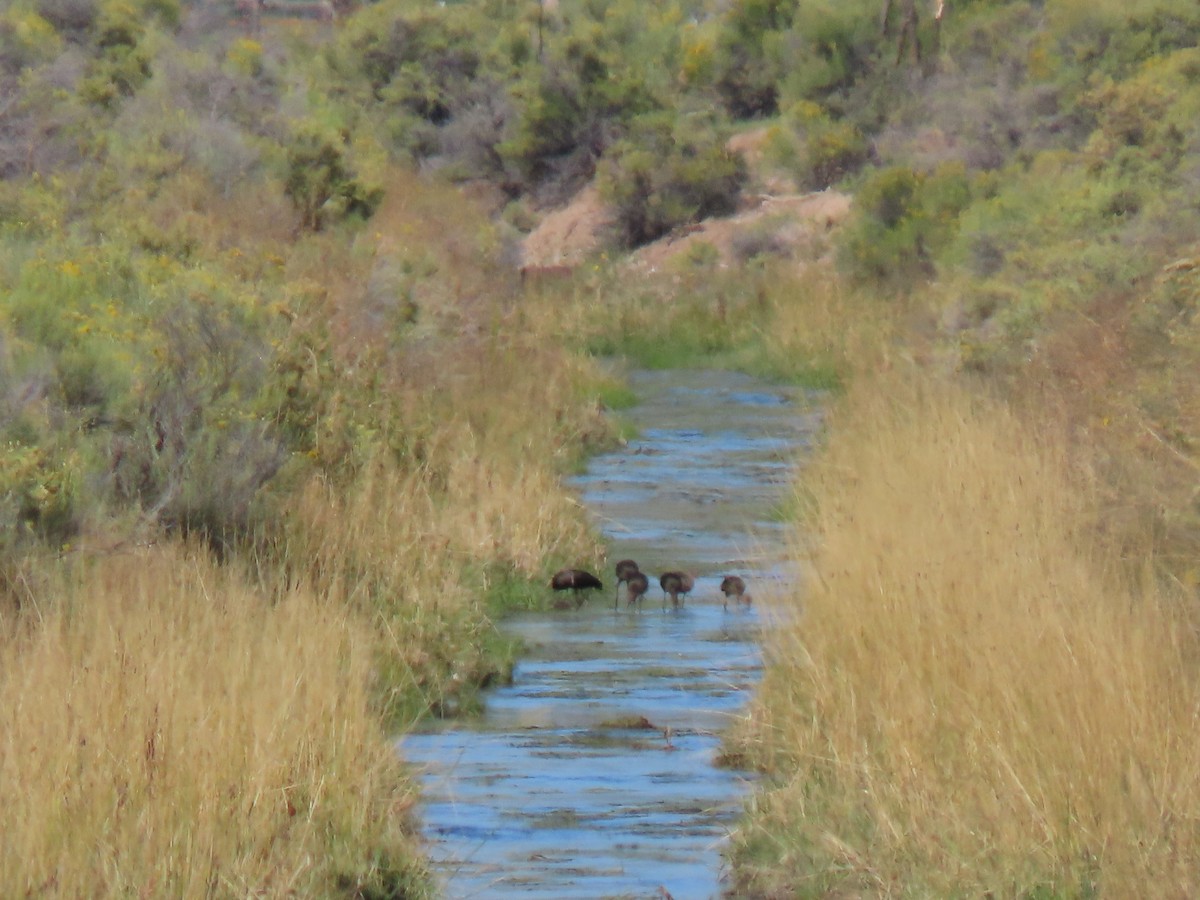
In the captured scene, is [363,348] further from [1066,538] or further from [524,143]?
[524,143]

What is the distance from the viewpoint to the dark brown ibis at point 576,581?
12.8 meters

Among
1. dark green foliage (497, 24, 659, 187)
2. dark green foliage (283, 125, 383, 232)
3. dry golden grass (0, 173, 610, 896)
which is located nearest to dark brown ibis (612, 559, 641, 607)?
dry golden grass (0, 173, 610, 896)

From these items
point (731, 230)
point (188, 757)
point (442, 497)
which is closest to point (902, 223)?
point (731, 230)

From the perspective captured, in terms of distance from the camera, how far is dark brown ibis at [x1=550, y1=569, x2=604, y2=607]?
12.8 metres

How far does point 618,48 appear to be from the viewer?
1882 inches

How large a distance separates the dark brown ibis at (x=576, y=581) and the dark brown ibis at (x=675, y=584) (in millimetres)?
421

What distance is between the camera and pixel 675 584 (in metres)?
12.7

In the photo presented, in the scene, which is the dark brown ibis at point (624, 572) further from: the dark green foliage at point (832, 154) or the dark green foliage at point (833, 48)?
the dark green foliage at point (833, 48)

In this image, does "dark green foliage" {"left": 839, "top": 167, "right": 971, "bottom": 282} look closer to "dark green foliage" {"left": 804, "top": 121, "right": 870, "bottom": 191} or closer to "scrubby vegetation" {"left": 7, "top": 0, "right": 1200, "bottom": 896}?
"scrubby vegetation" {"left": 7, "top": 0, "right": 1200, "bottom": 896}

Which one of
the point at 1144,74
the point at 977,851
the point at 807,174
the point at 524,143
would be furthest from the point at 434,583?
the point at 524,143

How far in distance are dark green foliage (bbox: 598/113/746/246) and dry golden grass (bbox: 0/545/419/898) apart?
32781mm

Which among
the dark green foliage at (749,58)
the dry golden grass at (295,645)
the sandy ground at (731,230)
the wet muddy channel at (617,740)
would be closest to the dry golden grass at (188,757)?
the dry golden grass at (295,645)

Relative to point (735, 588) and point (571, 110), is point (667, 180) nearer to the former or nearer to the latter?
point (571, 110)

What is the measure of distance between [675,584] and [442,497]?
7.43 ft
